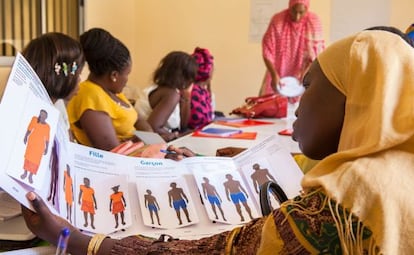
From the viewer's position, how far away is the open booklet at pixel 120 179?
27.4 inches

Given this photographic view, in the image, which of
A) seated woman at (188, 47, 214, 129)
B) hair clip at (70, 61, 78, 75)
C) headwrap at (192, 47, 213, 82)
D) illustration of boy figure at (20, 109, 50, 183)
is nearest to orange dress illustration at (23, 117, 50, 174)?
illustration of boy figure at (20, 109, 50, 183)

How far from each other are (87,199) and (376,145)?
1.73 feet

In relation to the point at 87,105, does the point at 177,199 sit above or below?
above

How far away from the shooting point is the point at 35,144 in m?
0.73

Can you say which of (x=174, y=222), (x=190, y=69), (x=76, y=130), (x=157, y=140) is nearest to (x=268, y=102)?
(x=190, y=69)

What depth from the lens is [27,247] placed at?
0.81 metres

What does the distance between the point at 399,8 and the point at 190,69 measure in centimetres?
245

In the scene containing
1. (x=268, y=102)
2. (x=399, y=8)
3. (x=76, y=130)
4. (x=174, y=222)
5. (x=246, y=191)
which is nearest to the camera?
(x=174, y=222)

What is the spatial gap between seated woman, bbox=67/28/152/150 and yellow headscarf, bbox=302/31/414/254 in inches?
48.1

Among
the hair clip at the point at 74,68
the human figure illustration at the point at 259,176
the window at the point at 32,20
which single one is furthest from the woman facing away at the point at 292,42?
the human figure illustration at the point at 259,176

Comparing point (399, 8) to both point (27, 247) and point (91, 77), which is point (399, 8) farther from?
point (27, 247)

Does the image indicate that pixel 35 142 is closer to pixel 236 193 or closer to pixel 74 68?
pixel 236 193

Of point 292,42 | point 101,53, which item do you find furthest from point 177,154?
point 292,42

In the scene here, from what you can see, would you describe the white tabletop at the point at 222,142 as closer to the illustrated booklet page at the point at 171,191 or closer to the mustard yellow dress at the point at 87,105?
the mustard yellow dress at the point at 87,105
